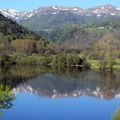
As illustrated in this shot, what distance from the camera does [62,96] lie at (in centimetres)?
5184

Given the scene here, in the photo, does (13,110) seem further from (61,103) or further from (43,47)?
(43,47)

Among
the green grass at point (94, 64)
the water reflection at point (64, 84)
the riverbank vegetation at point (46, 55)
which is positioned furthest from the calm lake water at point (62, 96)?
the riverbank vegetation at point (46, 55)

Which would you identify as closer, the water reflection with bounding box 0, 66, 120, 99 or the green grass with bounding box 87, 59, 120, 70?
the water reflection with bounding box 0, 66, 120, 99

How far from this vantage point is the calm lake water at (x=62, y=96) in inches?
1526

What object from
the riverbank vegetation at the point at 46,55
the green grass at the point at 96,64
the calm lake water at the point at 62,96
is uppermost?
the riverbank vegetation at the point at 46,55

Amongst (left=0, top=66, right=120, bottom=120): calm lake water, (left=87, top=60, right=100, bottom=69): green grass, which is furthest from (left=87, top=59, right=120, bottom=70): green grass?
(left=0, top=66, right=120, bottom=120): calm lake water

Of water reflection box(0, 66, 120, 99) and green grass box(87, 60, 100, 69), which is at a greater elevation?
green grass box(87, 60, 100, 69)

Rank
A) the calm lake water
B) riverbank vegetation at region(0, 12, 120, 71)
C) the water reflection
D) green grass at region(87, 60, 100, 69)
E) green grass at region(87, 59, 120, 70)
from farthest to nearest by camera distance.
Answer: riverbank vegetation at region(0, 12, 120, 71), green grass at region(87, 60, 100, 69), green grass at region(87, 59, 120, 70), the water reflection, the calm lake water

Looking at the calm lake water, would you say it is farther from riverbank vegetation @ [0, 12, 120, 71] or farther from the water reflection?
Answer: riverbank vegetation @ [0, 12, 120, 71]

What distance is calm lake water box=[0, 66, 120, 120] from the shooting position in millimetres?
38750

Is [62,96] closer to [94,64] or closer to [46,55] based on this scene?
[94,64]

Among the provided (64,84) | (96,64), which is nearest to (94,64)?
(96,64)

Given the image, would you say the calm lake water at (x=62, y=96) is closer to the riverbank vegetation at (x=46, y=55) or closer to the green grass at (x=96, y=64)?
the green grass at (x=96, y=64)

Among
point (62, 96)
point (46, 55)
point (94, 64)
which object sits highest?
point (46, 55)
